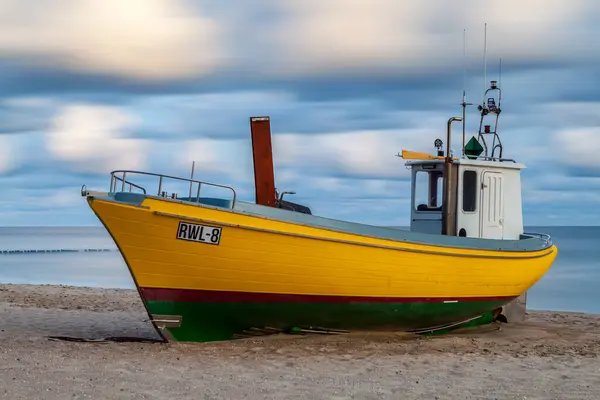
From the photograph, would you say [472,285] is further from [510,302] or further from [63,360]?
[63,360]

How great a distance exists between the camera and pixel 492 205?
14.5m

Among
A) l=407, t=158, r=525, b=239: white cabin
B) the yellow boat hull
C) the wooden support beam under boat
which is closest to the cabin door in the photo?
l=407, t=158, r=525, b=239: white cabin

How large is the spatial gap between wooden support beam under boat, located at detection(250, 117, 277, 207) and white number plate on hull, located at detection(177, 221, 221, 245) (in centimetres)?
168

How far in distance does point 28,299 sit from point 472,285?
34.2ft

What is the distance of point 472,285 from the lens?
13586mm

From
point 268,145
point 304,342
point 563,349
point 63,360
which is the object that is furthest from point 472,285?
point 63,360

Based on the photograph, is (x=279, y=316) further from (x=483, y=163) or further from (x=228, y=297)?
(x=483, y=163)

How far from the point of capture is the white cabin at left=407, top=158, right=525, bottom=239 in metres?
14.2

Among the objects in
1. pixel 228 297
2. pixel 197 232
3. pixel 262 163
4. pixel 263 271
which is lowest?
pixel 228 297

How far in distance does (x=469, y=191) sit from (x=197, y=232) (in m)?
5.08

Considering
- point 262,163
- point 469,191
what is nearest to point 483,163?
point 469,191

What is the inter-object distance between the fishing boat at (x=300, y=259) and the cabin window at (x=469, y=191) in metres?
0.02

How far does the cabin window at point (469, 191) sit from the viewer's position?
14.2 meters

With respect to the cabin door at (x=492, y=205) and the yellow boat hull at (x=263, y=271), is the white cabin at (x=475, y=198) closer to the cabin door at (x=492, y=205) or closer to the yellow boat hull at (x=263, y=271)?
the cabin door at (x=492, y=205)
